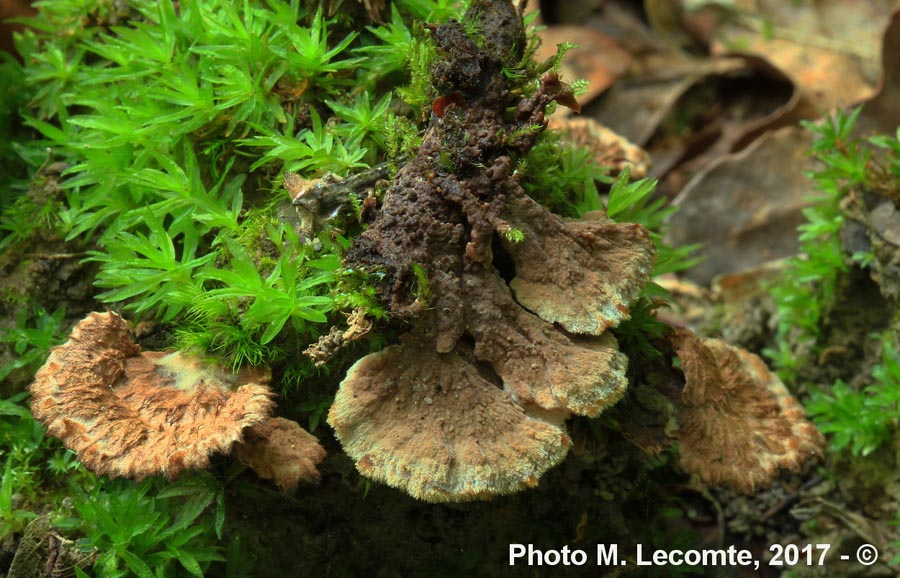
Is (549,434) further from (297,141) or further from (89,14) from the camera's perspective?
(89,14)

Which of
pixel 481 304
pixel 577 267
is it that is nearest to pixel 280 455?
pixel 481 304

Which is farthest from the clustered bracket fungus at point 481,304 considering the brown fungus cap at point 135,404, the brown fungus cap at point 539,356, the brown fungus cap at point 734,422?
the brown fungus cap at point 734,422

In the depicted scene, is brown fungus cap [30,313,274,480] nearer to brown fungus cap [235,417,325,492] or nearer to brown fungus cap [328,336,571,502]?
brown fungus cap [235,417,325,492]

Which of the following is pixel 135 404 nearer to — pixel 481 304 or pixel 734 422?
pixel 481 304

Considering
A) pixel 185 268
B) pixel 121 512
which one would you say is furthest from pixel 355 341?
pixel 121 512

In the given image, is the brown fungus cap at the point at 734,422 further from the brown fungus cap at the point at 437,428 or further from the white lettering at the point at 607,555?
the brown fungus cap at the point at 437,428
